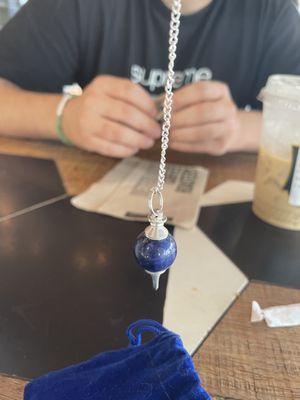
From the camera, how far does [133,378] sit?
0.65 feet

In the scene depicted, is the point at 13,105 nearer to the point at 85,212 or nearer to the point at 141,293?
the point at 85,212

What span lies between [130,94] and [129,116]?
3 centimetres

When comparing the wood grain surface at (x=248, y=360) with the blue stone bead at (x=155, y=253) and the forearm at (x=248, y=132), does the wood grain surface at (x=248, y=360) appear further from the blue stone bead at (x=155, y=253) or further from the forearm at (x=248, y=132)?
the forearm at (x=248, y=132)

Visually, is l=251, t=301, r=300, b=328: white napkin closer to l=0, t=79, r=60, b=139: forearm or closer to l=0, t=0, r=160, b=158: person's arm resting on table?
l=0, t=0, r=160, b=158: person's arm resting on table

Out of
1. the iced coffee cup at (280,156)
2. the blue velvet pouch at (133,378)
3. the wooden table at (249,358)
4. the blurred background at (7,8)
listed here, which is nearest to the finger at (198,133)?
the iced coffee cup at (280,156)

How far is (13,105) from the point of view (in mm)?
676

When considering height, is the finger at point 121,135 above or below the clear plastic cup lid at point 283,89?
below

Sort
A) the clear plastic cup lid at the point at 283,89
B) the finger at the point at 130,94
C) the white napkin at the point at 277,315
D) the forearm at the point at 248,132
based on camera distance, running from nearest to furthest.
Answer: the white napkin at the point at 277,315
the clear plastic cup lid at the point at 283,89
the finger at the point at 130,94
the forearm at the point at 248,132

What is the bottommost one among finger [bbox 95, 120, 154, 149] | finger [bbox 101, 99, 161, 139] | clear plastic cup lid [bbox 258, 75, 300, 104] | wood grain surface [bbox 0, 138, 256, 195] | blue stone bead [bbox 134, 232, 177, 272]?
wood grain surface [bbox 0, 138, 256, 195]

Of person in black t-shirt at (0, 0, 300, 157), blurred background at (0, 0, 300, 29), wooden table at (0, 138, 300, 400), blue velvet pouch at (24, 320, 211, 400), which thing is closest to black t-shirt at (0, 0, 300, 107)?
person in black t-shirt at (0, 0, 300, 157)

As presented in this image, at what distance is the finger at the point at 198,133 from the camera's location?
1.91 feet

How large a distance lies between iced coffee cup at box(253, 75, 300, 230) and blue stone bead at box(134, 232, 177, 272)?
240 millimetres

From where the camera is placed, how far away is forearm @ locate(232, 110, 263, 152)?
0.66 m

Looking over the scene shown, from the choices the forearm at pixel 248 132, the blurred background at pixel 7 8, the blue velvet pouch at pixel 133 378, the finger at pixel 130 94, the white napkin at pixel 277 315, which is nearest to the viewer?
the blue velvet pouch at pixel 133 378
